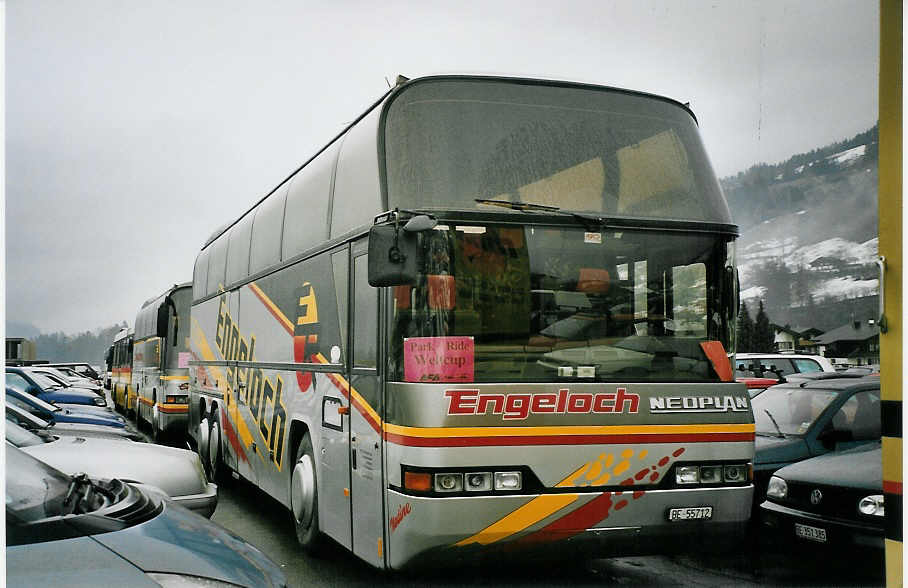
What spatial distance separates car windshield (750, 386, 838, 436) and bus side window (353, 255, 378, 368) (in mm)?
4448

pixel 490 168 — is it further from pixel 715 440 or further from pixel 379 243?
pixel 715 440

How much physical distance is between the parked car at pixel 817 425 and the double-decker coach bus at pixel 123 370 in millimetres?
23390

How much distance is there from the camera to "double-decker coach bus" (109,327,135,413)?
30.5 meters

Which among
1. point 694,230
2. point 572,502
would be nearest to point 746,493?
point 572,502

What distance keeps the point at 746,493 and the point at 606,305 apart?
1.55m

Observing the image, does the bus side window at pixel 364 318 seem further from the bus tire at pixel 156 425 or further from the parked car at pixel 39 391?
the bus tire at pixel 156 425

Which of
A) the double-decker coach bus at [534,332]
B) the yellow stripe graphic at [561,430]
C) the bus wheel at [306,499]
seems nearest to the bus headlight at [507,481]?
the double-decker coach bus at [534,332]

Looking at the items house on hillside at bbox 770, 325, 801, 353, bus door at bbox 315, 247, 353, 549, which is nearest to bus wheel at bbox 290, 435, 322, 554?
bus door at bbox 315, 247, 353, 549

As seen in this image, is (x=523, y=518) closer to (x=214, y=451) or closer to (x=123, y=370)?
(x=214, y=451)

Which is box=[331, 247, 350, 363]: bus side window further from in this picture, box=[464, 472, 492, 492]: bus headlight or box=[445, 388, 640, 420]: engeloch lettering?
box=[464, 472, 492, 492]: bus headlight

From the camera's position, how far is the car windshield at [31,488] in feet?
11.7

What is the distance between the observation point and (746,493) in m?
5.87

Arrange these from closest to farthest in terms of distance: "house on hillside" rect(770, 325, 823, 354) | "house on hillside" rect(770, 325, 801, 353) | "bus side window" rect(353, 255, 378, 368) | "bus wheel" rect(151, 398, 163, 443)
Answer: "bus side window" rect(353, 255, 378, 368)
"house on hillside" rect(770, 325, 823, 354)
"house on hillside" rect(770, 325, 801, 353)
"bus wheel" rect(151, 398, 163, 443)

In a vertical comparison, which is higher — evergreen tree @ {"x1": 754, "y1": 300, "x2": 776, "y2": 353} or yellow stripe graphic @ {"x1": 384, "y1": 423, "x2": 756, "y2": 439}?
evergreen tree @ {"x1": 754, "y1": 300, "x2": 776, "y2": 353}
